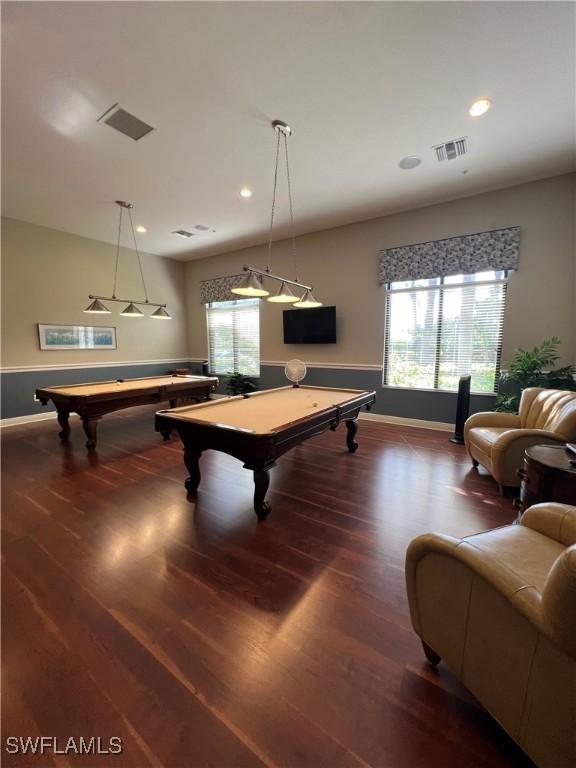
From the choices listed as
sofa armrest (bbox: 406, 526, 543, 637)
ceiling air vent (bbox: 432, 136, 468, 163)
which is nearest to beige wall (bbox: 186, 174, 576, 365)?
ceiling air vent (bbox: 432, 136, 468, 163)

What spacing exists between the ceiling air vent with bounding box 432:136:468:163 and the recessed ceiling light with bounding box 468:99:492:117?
0.36 meters

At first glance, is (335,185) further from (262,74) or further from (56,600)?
(56,600)

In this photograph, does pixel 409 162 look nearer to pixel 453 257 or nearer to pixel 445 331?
pixel 453 257

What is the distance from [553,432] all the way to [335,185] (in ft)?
11.7

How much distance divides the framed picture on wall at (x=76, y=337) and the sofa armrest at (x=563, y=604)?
6.71 meters

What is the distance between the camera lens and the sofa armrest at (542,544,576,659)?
0.74 metres

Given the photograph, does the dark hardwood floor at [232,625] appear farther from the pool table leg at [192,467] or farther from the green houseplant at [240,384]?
the green houseplant at [240,384]

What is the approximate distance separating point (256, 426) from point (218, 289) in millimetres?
5345

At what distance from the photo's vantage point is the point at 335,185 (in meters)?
3.85

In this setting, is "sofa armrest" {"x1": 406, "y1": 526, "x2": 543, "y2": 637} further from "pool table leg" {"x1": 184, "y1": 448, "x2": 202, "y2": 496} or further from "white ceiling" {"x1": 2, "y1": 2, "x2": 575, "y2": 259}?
"white ceiling" {"x1": 2, "y1": 2, "x2": 575, "y2": 259}

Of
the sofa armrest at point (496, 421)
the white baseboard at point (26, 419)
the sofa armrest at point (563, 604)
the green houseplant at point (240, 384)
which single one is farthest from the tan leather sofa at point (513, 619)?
the white baseboard at point (26, 419)

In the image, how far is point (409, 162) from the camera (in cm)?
336

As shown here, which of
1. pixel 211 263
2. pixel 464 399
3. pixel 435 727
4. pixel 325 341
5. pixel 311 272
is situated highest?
pixel 211 263

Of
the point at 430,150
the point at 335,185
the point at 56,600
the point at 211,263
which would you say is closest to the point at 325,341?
the point at 335,185
